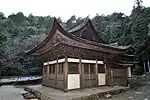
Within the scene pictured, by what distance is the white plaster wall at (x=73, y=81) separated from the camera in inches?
393

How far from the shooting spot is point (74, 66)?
10508mm

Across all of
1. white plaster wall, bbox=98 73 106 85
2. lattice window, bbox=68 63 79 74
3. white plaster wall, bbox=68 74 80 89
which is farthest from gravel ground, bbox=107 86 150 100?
lattice window, bbox=68 63 79 74

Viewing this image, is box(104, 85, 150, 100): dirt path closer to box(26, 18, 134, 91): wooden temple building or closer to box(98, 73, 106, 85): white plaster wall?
box(26, 18, 134, 91): wooden temple building

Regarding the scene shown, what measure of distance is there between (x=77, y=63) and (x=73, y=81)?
1.32m

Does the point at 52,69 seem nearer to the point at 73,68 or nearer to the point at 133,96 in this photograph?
the point at 73,68

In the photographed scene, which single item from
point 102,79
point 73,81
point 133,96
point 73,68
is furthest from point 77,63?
point 133,96

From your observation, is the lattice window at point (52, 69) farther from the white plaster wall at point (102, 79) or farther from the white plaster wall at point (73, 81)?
the white plaster wall at point (102, 79)

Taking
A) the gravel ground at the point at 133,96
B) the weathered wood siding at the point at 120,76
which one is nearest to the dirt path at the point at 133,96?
the gravel ground at the point at 133,96

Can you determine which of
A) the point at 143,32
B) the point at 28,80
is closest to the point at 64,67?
the point at 28,80

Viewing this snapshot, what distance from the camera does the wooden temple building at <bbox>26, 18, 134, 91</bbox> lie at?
992 cm

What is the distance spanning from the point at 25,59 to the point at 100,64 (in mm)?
18303

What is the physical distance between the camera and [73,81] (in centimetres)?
1012

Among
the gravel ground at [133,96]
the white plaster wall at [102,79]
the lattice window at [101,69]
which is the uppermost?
the lattice window at [101,69]

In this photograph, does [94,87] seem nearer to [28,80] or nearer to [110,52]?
[110,52]
